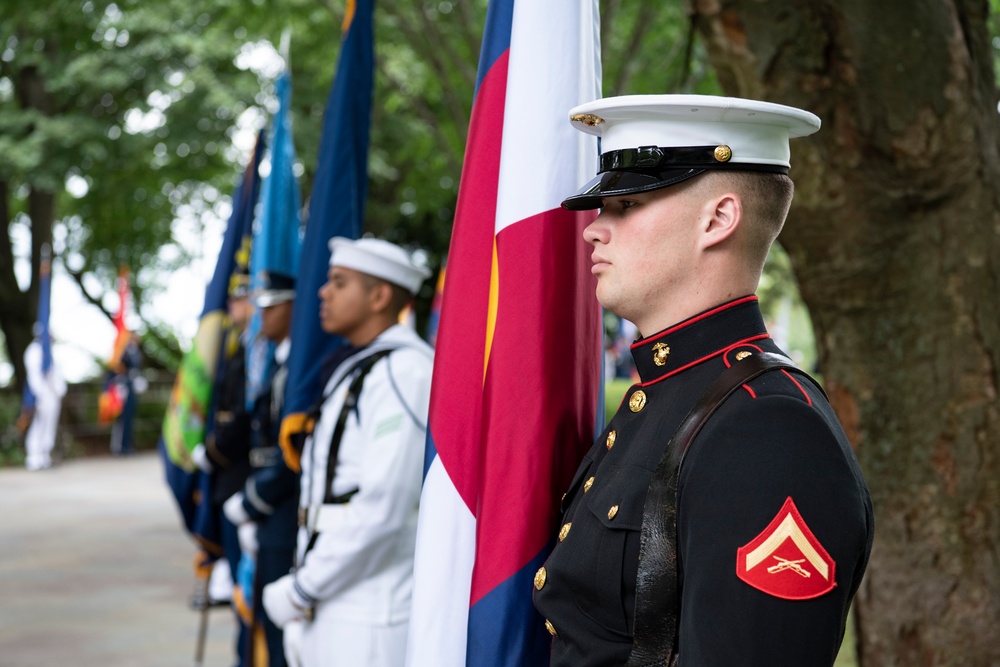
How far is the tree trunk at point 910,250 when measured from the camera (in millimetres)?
3270

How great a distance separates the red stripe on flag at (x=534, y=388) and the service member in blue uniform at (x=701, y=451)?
150mm

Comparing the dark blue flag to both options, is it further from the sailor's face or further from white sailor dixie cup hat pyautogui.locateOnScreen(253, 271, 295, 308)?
white sailor dixie cup hat pyautogui.locateOnScreen(253, 271, 295, 308)

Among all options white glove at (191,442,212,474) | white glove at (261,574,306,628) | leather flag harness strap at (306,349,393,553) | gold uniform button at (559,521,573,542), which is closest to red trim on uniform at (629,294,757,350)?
gold uniform button at (559,521,573,542)

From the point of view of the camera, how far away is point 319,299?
4445 mm

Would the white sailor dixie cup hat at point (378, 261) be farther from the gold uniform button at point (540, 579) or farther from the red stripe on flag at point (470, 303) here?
the gold uniform button at point (540, 579)

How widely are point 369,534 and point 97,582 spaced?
601 cm

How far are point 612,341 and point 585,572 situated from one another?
2710cm

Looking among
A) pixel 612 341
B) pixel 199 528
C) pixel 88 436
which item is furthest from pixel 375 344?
pixel 612 341

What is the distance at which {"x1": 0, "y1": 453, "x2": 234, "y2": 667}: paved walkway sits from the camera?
6570mm

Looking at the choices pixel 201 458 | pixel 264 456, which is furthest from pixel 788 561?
pixel 201 458

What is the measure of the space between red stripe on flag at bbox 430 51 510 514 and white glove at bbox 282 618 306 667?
1.62 m

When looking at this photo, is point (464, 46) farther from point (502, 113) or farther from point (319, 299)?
point (502, 113)

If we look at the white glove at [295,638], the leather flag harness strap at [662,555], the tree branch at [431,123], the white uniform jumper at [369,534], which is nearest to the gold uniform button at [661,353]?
the leather flag harness strap at [662,555]

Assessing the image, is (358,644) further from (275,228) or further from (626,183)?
(275,228)
